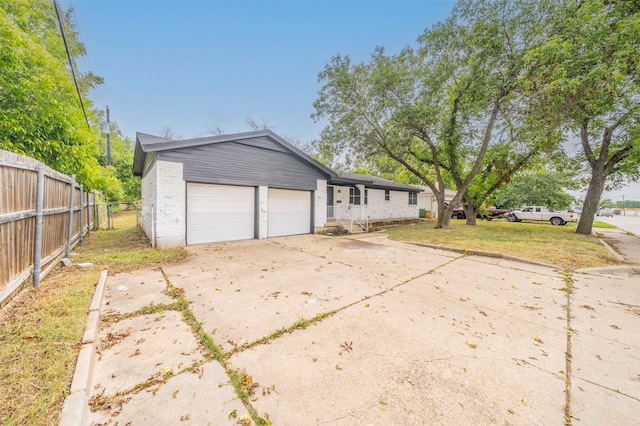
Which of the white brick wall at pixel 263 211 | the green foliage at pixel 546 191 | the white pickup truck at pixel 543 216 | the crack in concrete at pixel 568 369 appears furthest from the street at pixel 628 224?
the white brick wall at pixel 263 211

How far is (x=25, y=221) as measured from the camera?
3.51m

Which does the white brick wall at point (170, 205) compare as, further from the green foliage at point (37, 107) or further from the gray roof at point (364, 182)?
the gray roof at point (364, 182)

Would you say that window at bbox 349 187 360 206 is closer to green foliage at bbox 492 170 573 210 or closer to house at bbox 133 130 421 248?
house at bbox 133 130 421 248

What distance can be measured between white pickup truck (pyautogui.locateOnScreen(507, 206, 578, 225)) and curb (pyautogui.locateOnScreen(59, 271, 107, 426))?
1095 inches

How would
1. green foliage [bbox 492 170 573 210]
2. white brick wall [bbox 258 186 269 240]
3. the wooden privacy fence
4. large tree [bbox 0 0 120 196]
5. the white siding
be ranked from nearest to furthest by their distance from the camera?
1. the wooden privacy fence
2. large tree [bbox 0 0 120 196]
3. white brick wall [bbox 258 186 269 240]
4. the white siding
5. green foliage [bbox 492 170 573 210]

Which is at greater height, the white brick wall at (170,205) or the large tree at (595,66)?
the large tree at (595,66)

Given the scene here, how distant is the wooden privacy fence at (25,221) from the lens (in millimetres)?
2984

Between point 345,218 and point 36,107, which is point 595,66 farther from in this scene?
point 36,107

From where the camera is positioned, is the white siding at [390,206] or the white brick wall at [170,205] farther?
the white siding at [390,206]

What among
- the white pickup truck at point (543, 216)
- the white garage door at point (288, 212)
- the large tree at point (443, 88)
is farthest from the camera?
the white pickup truck at point (543, 216)

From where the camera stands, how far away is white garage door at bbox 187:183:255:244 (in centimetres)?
830

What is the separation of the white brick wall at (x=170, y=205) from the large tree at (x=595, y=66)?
1218cm

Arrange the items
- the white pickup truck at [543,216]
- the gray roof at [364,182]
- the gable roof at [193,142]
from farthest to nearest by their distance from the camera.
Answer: the white pickup truck at [543,216], the gray roof at [364,182], the gable roof at [193,142]

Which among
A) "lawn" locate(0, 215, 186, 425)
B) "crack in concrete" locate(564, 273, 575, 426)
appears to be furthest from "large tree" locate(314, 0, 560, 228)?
"lawn" locate(0, 215, 186, 425)
